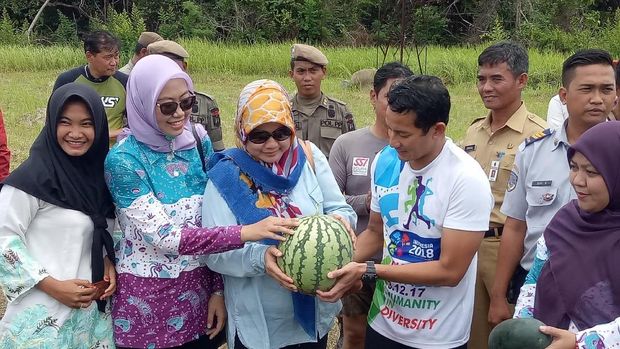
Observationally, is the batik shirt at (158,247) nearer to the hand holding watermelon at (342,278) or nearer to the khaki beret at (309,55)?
the hand holding watermelon at (342,278)

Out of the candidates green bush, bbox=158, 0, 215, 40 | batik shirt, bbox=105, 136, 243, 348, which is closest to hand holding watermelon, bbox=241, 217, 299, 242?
batik shirt, bbox=105, 136, 243, 348

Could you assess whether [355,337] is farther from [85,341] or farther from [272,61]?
[272,61]

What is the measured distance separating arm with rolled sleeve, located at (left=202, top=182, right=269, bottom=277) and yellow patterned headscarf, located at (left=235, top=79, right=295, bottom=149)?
0.93ft

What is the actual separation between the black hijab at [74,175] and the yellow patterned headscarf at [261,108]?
69 cm

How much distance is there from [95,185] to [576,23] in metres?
24.1

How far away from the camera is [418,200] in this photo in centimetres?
307

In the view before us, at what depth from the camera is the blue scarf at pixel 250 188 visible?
10.1 ft

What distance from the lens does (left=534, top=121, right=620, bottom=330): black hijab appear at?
8.31ft

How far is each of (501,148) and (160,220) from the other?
2130 mm

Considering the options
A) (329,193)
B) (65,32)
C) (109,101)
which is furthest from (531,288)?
(65,32)

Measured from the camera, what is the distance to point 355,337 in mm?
4465

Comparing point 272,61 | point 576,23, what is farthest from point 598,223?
point 576,23

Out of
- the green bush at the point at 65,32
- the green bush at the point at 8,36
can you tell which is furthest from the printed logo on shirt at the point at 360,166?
the green bush at the point at 65,32

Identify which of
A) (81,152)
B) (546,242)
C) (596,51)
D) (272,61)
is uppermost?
(596,51)
